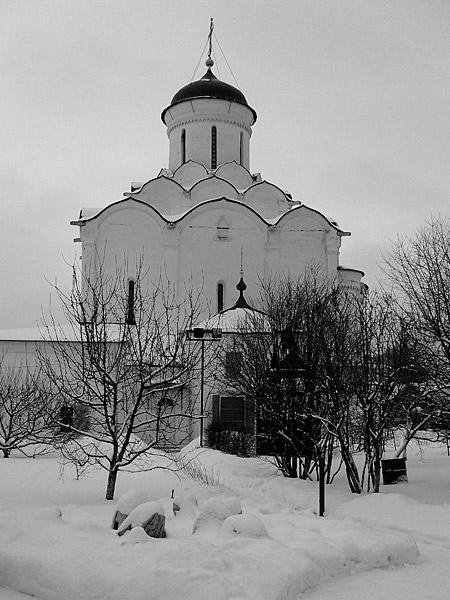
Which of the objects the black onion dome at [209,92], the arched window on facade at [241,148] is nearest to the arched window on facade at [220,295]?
the arched window on facade at [241,148]

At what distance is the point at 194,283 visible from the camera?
2555 centimetres

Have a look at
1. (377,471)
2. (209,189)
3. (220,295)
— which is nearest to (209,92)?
(209,189)

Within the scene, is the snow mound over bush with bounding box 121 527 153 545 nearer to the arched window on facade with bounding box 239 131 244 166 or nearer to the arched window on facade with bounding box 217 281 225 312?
the arched window on facade with bounding box 217 281 225 312

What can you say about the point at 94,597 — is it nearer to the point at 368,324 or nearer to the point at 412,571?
the point at 412,571

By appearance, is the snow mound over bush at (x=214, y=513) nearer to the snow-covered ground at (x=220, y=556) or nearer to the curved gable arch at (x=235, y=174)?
the snow-covered ground at (x=220, y=556)

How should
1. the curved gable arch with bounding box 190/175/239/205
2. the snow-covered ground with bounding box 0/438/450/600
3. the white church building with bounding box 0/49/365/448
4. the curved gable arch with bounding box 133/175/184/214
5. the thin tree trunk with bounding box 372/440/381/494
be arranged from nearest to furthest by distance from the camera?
the snow-covered ground with bounding box 0/438/450/600
the thin tree trunk with bounding box 372/440/381/494
the white church building with bounding box 0/49/365/448
the curved gable arch with bounding box 190/175/239/205
the curved gable arch with bounding box 133/175/184/214

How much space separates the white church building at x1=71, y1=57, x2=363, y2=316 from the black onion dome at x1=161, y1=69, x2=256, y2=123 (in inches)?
103

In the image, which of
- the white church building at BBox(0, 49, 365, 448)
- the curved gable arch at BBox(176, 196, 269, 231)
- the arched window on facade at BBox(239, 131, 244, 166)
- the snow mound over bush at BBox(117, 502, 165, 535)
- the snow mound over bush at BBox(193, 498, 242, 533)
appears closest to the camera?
the snow mound over bush at BBox(117, 502, 165, 535)

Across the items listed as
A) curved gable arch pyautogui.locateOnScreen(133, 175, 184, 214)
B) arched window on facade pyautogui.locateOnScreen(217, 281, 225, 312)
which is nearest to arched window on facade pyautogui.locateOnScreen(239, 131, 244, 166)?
curved gable arch pyautogui.locateOnScreen(133, 175, 184, 214)

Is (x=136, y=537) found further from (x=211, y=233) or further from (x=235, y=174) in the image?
(x=235, y=174)

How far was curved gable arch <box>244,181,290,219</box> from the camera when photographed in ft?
93.1

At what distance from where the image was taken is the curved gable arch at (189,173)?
93.8ft

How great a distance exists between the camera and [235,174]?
2880 cm

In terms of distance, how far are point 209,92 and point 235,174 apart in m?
3.73
